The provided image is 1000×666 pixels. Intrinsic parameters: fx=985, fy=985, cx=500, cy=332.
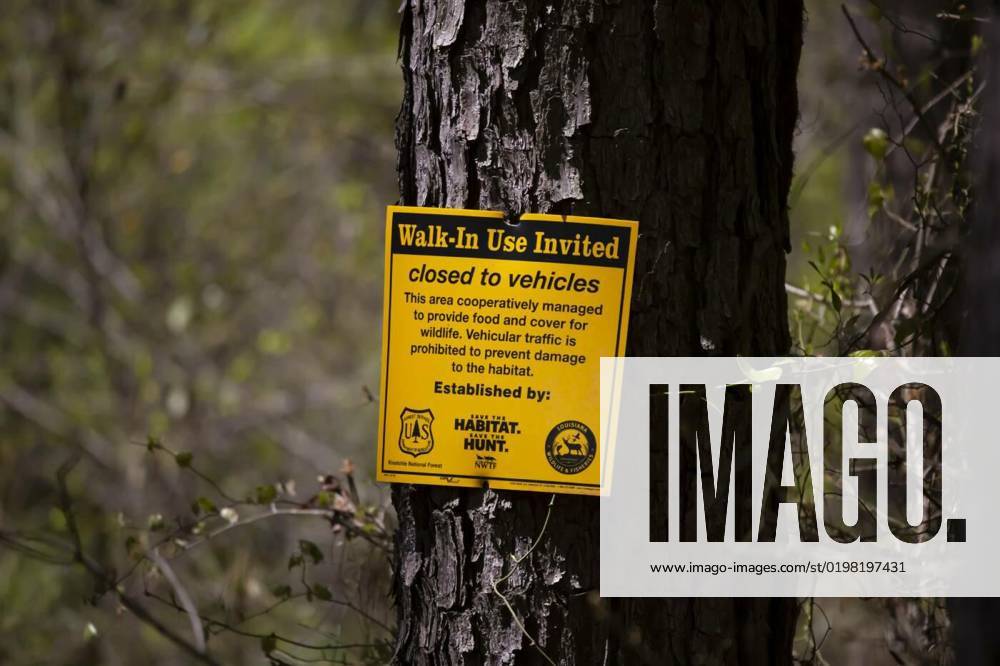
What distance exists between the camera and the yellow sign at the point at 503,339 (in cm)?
131

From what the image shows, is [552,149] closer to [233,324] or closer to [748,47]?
[748,47]

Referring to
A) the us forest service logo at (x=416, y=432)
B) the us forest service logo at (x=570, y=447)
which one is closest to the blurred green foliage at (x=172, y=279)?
the us forest service logo at (x=416, y=432)

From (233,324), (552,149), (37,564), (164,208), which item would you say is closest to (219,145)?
(164,208)

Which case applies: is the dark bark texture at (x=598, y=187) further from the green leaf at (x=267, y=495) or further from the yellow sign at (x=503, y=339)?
the green leaf at (x=267, y=495)

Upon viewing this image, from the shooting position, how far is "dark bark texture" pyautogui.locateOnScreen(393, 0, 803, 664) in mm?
1302

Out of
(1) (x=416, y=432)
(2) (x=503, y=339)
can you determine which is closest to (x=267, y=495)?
(1) (x=416, y=432)

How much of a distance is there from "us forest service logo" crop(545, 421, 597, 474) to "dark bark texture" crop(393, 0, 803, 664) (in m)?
0.05

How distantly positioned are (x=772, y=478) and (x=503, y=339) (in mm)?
454

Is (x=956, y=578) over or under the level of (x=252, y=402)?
under

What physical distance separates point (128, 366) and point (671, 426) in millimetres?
3897

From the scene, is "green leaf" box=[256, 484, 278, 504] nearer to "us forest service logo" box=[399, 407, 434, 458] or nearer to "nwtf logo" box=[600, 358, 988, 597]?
"us forest service logo" box=[399, 407, 434, 458]

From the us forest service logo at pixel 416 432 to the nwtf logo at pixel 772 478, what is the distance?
0.24m

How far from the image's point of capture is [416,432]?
54.0 inches

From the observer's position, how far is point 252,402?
5.02m
